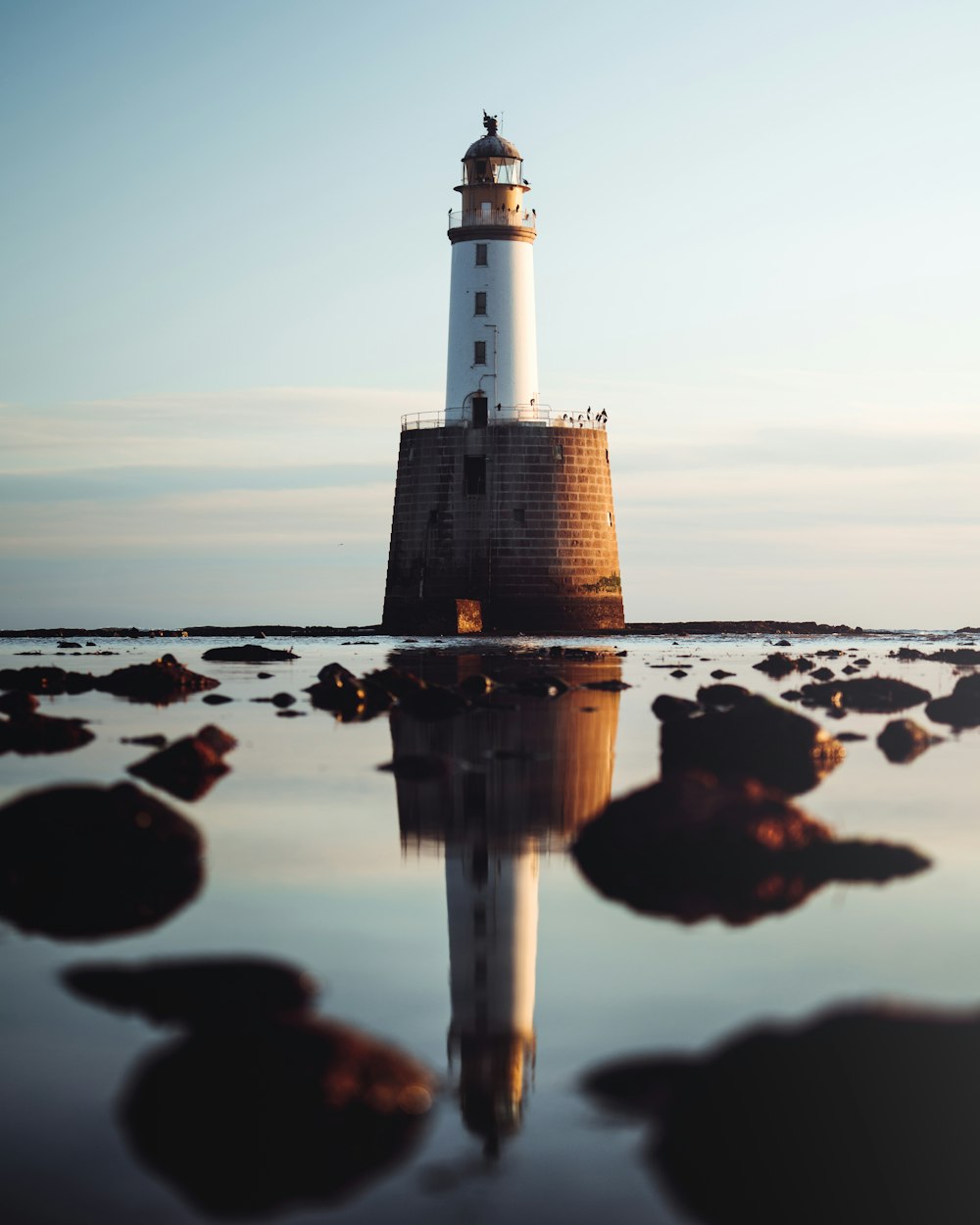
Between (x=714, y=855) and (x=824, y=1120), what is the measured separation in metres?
4.09

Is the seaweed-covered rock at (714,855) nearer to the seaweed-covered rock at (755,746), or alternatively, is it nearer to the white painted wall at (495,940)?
the white painted wall at (495,940)

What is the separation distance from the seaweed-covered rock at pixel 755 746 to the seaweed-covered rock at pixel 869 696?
8.58 m

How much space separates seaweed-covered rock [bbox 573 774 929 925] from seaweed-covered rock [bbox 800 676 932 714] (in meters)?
13.4

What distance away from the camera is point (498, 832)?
34.9 feet

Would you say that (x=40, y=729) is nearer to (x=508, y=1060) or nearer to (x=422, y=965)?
(x=422, y=965)

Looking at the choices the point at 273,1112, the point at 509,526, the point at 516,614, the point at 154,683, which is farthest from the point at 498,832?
the point at 516,614

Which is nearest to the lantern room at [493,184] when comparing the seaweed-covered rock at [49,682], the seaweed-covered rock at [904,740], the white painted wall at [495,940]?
the seaweed-covered rock at [49,682]

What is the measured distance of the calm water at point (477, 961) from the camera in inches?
181

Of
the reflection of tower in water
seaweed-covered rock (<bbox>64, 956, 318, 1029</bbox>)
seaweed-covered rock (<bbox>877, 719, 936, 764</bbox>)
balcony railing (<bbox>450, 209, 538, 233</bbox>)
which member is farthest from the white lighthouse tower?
seaweed-covered rock (<bbox>64, 956, 318, 1029</bbox>)

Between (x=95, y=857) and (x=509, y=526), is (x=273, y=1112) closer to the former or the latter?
(x=95, y=857)

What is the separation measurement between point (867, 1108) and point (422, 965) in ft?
8.95

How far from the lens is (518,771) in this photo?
46.2 feet

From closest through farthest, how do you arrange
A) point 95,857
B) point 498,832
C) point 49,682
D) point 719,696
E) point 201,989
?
point 201,989 → point 95,857 → point 498,832 → point 719,696 → point 49,682

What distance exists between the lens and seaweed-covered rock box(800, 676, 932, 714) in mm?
23141
